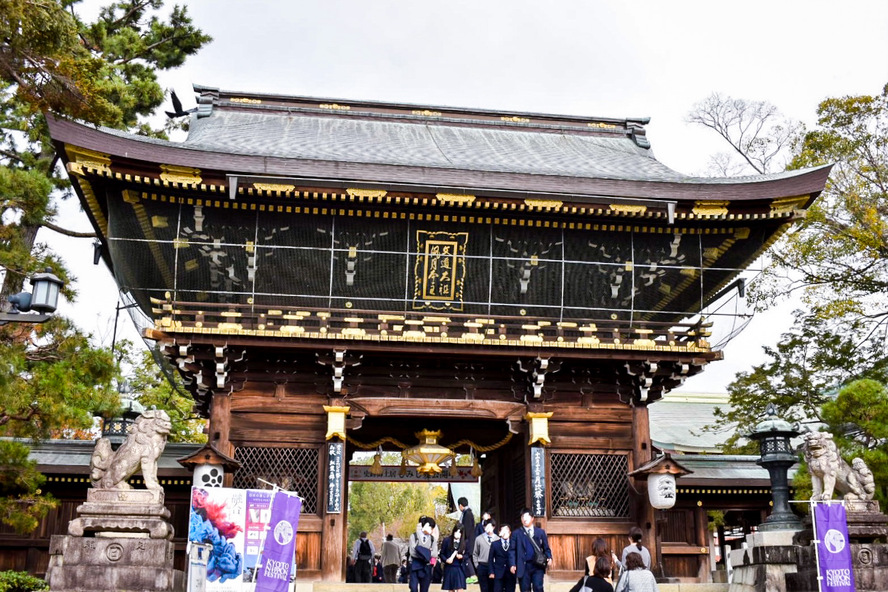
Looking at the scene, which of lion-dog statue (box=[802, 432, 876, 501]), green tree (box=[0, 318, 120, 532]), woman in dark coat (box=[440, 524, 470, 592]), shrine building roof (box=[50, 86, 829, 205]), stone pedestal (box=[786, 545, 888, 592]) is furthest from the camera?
shrine building roof (box=[50, 86, 829, 205])

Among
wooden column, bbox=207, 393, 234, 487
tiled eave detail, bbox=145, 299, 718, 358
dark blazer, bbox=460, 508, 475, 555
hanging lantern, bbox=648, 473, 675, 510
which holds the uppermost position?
tiled eave detail, bbox=145, 299, 718, 358

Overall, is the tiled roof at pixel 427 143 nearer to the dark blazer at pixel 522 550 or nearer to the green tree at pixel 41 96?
the green tree at pixel 41 96

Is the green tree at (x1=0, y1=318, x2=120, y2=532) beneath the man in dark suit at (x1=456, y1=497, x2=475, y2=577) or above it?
above

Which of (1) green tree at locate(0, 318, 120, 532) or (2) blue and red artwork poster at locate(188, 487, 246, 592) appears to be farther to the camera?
(1) green tree at locate(0, 318, 120, 532)

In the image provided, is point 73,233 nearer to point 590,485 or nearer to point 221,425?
point 221,425

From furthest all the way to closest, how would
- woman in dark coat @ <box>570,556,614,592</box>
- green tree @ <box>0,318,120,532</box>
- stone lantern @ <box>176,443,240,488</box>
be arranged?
stone lantern @ <box>176,443,240,488</box>, green tree @ <box>0,318,120,532</box>, woman in dark coat @ <box>570,556,614,592</box>

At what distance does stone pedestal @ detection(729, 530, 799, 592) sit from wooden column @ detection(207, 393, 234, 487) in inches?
400

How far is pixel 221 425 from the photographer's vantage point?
707 inches

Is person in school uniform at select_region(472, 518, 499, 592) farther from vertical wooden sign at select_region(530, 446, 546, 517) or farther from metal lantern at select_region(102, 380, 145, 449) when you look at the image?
metal lantern at select_region(102, 380, 145, 449)

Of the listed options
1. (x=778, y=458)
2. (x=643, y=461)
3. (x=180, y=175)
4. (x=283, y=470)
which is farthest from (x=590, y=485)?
(x=180, y=175)

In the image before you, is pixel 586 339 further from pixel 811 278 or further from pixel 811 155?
pixel 811 155

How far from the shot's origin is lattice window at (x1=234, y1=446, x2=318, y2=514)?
59.2 ft

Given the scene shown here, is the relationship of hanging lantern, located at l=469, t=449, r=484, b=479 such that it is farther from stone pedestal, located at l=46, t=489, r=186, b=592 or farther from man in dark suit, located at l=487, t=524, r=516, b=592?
stone pedestal, located at l=46, t=489, r=186, b=592

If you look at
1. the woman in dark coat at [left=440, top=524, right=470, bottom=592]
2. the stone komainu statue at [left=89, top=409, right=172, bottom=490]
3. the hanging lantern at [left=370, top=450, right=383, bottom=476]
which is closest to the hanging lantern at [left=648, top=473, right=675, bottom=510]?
the woman in dark coat at [left=440, top=524, right=470, bottom=592]
